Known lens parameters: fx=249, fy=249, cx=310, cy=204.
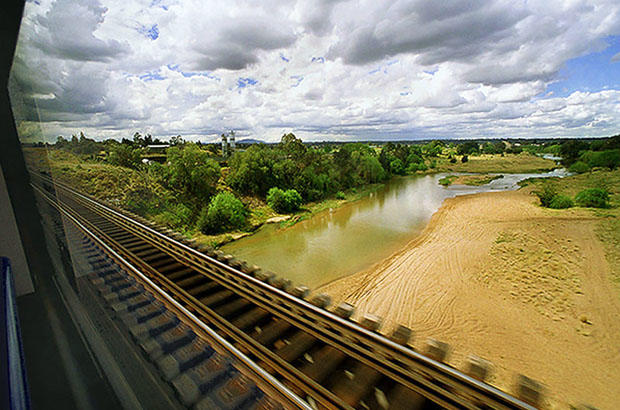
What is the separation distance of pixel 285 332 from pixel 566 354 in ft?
24.0

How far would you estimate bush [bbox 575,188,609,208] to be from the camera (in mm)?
11875

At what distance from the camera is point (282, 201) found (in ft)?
65.5

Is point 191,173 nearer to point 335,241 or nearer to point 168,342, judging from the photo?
point 335,241

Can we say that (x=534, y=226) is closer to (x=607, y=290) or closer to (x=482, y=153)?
(x=607, y=290)

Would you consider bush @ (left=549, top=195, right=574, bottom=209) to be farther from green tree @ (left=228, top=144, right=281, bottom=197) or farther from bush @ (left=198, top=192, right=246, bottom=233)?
green tree @ (left=228, top=144, right=281, bottom=197)

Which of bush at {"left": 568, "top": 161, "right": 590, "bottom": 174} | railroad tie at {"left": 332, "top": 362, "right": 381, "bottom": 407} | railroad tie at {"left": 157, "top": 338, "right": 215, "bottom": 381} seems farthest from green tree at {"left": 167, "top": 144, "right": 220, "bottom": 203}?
bush at {"left": 568, "top": 161, "right": 590, "bottom": 174}

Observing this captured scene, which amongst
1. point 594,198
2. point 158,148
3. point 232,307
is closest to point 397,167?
point 594,198

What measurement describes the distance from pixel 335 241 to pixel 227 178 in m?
11.6

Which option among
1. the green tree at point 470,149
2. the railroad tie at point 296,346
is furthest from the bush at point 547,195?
the green tree at point 470,149

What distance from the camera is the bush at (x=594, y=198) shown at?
11875 millimetres

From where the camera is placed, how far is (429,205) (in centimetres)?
2175

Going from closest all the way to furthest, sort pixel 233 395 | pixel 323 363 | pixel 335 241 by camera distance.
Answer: pixel 233 395
pixel 323 363
pixel 335 241

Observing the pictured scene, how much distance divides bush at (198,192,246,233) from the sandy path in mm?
8599

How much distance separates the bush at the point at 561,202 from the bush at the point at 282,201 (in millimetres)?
16527
